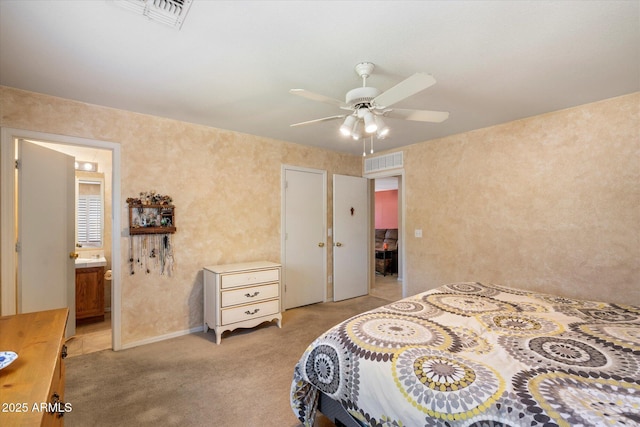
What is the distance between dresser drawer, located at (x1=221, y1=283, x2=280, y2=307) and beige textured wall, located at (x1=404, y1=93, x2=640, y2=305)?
2047 mm

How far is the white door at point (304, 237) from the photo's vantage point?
400 cm

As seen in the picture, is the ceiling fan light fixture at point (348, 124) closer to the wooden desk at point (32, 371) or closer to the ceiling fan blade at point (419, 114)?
the ceiling fan blade at point (419, 114)

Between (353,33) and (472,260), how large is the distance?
9.76 ft

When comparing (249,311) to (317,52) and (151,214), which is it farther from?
(317,52)

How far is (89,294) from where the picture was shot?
3527 mm

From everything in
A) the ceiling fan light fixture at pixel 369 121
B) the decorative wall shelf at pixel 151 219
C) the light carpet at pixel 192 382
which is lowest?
the light carpet at pixel 192 382

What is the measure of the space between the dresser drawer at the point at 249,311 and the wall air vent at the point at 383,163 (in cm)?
262

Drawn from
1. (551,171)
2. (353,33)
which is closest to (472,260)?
(551,171)

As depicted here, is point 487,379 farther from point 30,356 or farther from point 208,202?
point 208,202

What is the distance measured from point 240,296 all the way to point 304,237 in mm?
1384

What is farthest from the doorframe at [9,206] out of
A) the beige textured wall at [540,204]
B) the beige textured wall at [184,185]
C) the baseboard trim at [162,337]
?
the beige textured wall at [540,204]

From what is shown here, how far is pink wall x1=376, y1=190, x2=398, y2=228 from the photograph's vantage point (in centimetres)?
756

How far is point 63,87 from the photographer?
232 centimetres

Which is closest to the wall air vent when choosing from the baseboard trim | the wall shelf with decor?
the wall shelf with decor
